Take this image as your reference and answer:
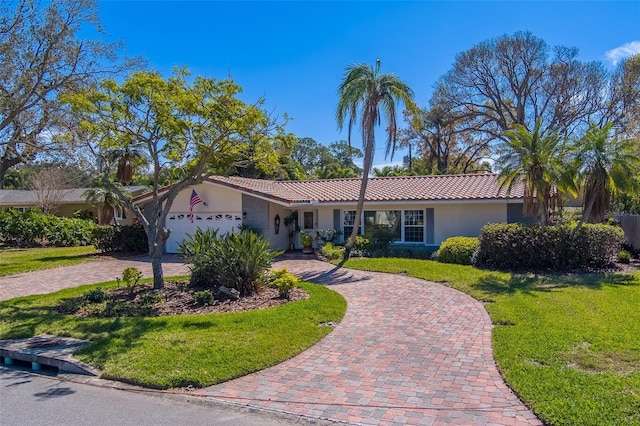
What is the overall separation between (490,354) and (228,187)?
1594 cm

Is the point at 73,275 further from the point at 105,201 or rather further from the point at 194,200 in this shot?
the point at 105,201

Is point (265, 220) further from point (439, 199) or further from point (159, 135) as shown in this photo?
point (159, 135)

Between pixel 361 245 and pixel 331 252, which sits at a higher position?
pixel 361 245

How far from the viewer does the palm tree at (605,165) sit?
14039 mm

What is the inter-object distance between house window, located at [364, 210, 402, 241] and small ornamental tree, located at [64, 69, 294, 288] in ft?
32.7


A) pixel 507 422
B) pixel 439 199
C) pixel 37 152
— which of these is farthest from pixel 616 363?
pixel 37 152

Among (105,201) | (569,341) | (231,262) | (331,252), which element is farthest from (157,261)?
(105,201)

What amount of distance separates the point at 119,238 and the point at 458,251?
624 inches

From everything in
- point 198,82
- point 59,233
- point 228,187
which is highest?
point 198,82

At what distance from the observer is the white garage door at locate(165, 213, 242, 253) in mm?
20994

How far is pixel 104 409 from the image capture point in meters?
5.00

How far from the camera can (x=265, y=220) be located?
66.5 ft

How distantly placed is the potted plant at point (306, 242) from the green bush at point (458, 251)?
6119 millimetres

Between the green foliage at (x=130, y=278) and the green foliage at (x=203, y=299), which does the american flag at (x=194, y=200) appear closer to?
the green foliage at (x=130, y=278)
